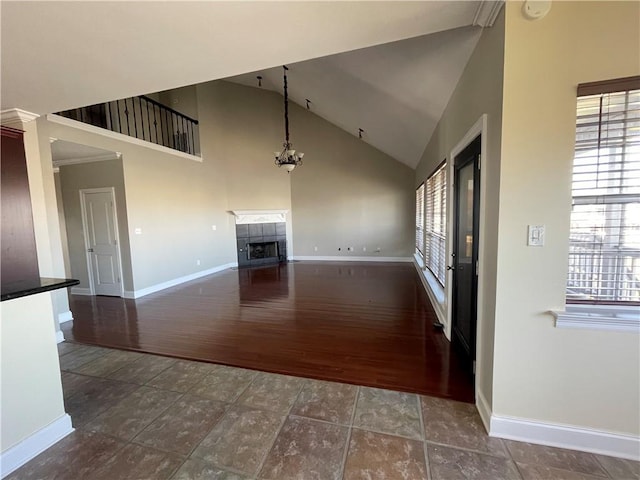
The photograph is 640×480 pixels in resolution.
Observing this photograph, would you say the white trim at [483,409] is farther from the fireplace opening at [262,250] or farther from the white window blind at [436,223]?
the fireplace opening at [262,250]

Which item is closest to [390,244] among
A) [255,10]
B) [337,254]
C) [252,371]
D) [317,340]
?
[337,254]

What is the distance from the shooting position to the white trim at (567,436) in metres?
1.57

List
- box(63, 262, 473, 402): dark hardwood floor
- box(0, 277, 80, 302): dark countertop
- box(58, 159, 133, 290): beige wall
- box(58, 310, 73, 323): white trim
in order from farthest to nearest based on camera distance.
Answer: box(58, 159, 133, 290): beige wall < box(58, 310, 73, 323): white trim < box(63, 262, 473, 402): dark hardwood floor < box(0, 277, 80, 302): dark countertop

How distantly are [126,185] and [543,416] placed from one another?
19.9 ft

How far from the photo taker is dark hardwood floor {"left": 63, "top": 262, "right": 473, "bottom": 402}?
254 centimetres

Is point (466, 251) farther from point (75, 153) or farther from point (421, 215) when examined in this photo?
point (75, 153)

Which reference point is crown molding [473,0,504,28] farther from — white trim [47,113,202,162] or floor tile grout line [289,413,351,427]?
white trim [47,113,202,162]

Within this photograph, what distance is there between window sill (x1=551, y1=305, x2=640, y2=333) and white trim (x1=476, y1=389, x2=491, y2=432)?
2.35ft

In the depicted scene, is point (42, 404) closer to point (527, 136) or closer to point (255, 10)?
point (255, 10)

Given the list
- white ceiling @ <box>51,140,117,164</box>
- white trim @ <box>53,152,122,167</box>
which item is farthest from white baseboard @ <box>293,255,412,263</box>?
white ceiling @ <box>51,140,117,164</box>

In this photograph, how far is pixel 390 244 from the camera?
8180 millimetres

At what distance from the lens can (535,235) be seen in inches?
62.7

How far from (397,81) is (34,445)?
4229 millimetres

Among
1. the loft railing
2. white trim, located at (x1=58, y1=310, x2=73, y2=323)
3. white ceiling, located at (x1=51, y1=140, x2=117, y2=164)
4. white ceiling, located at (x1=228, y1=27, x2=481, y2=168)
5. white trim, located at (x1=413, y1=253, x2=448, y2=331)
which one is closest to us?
white ceiling, located at (x1=228, y1=27, x2=481, y2=168)
